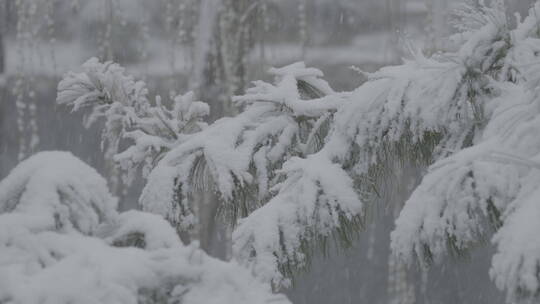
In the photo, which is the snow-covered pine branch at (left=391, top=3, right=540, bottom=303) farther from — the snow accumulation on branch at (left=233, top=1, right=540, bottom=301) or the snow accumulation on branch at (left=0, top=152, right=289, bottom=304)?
the snow accumulation on branch at (left=0, top=152, right=289, bottom=304)

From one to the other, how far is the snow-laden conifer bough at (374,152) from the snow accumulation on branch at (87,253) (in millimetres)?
265

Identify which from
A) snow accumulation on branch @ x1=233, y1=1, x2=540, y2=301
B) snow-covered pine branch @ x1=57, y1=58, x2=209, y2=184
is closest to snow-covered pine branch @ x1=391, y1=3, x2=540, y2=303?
snow accumulation on branch @ x1=233, y1=1, x2=540, y2=301

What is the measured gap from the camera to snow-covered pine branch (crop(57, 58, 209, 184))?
1.37m

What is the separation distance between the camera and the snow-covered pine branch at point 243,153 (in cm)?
128

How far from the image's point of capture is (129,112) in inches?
55.0

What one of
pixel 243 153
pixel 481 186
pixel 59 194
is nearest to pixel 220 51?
pixel 243 153

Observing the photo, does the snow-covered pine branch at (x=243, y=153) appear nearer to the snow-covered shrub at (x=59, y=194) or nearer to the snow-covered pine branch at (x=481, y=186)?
the snow-covered pine branch at (x=481, y=186)

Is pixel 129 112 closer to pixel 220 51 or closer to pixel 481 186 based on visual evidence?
pixel 481 186

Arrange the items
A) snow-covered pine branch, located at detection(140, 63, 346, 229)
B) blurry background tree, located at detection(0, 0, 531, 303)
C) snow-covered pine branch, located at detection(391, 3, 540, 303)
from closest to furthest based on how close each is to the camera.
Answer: snow-covered pine branch, located at detection(391, 3, 540, 303), snow-covered pine branch, located at detection(140, 63, 346, 229), blurry background tree, located at detection(0, 0, 531, 303)

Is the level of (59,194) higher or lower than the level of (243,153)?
higher

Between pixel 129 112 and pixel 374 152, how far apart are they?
1.66 ft

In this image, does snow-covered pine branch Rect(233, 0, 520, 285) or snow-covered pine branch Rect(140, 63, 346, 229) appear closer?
snow-covered pine branch Rect(233, 0, 520, 285)

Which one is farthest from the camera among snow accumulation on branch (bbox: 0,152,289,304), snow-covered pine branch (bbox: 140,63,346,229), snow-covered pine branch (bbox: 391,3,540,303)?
snow-covered pine branch (bbox: 140,63,346,229)

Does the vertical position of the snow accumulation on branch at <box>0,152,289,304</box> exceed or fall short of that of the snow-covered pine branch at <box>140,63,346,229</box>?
it exceeds it
